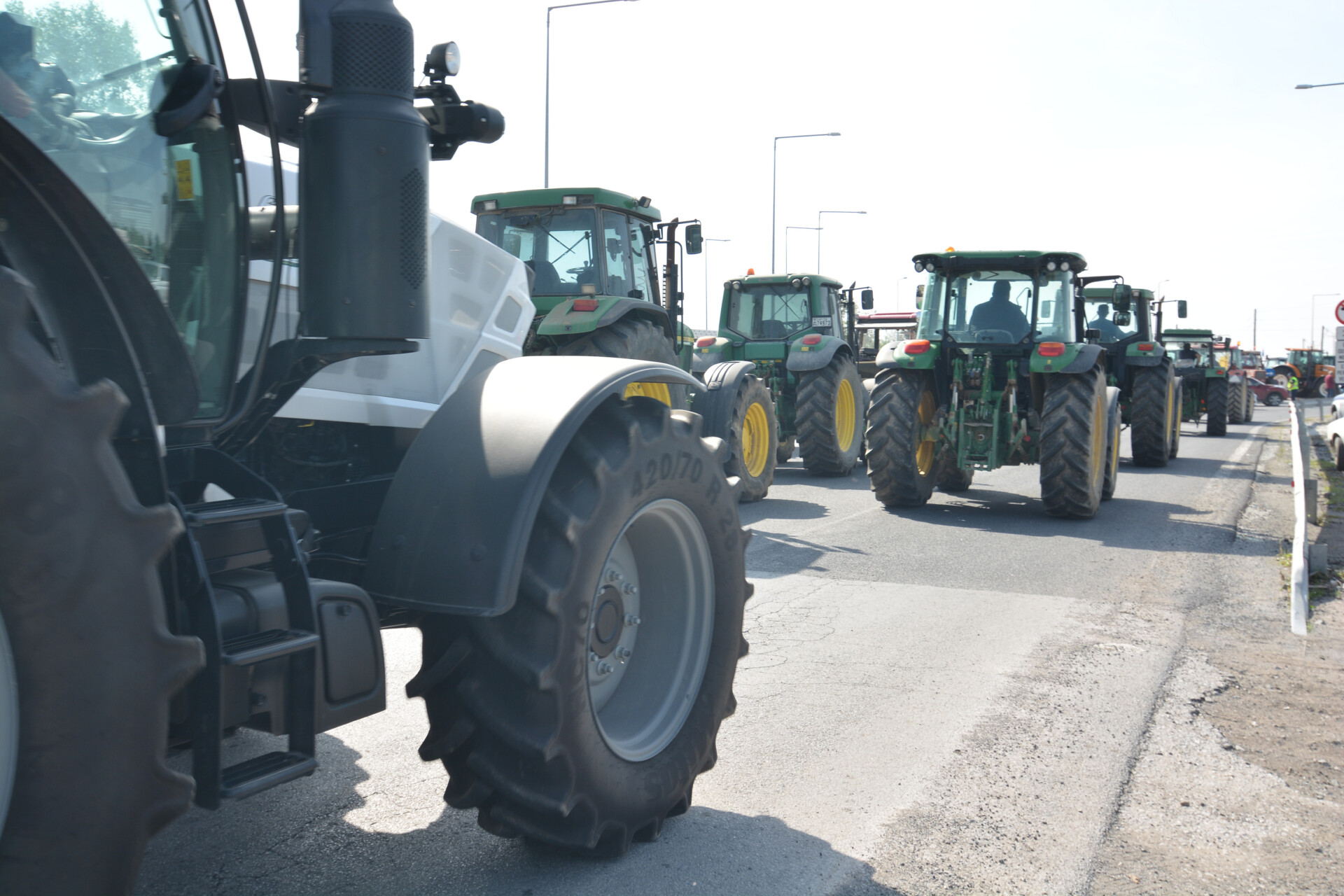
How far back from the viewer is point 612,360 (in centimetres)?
318

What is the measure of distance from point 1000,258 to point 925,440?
202 centimetres

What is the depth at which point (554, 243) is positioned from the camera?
10422 millimetres

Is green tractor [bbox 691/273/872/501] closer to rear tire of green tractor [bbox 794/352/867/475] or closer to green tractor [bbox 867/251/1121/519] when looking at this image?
rear tire of green tractor [bbox 794/352/867/475]

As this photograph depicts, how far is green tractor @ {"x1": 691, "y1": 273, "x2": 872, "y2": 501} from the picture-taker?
11.5 m

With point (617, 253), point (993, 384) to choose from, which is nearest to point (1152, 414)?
point (993, 384)

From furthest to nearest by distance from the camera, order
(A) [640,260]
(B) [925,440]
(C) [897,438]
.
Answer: (B) [925,440]
(A) [640,260]
(C) [897,438]

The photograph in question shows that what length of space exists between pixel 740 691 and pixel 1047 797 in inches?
59.4

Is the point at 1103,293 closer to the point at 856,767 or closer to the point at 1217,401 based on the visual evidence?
the point at 1217,401

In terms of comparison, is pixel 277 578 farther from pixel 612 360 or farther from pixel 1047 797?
pixel 1047 797

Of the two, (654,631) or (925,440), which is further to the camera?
(925,440)

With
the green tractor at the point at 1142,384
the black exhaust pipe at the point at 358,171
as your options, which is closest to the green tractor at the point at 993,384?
the green tractor at the point at 1142,384

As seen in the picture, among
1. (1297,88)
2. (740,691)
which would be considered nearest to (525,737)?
(740,691)

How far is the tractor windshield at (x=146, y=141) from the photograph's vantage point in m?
2.16

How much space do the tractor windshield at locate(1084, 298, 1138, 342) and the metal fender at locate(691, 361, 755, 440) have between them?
7.93 m
